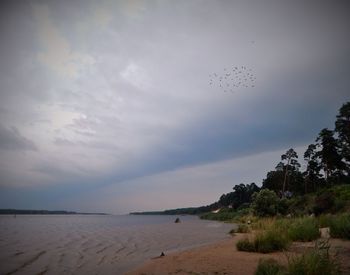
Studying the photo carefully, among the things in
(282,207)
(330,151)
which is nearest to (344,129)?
(330,151)

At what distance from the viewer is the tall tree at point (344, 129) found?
46.7 metres

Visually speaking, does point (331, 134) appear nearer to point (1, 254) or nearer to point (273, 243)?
point (273, 243)

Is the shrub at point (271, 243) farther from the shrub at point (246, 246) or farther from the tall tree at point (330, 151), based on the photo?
the tall tree at point (330, 151)


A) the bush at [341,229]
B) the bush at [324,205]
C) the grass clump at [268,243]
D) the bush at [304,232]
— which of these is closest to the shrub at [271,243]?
the grass clump at [268,243]

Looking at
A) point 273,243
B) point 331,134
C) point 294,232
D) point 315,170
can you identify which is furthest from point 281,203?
point 273,243

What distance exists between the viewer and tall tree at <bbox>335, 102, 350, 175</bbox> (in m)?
46.7

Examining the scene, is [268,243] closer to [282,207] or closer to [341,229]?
[341,229]

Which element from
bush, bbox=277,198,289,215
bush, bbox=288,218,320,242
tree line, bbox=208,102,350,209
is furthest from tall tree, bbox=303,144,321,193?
bush, bbox=288,218,320,242

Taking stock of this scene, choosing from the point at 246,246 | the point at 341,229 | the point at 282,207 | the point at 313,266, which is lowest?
the point at 246,246

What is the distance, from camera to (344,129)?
156 ft

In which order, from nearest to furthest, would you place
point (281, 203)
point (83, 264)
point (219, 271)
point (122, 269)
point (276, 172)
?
point (219, 271) < point (122, 269) < point (83, 264) < point (281, 203) < point (276, 172)

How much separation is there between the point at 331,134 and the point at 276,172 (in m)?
28.2

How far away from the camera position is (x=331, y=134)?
52062 millimetres

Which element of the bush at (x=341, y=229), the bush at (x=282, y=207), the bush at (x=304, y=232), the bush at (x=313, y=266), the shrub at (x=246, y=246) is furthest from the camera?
the bush at (x=282, y=207)
